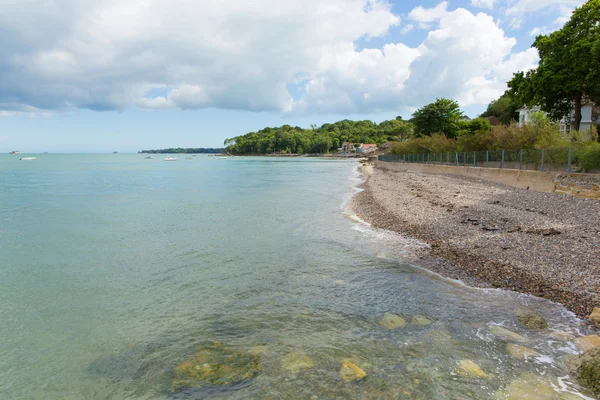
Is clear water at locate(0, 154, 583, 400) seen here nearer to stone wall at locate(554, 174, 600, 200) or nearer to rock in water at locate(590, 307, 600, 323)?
rock in water at locate(590, 307, 600, 323)

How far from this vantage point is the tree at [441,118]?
239ft

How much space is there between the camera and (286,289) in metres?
9.58

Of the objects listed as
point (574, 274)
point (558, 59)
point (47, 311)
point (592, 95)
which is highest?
point (558, 59)

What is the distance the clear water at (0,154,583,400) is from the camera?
5656 millimetres

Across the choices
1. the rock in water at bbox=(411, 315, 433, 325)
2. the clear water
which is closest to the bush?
the clear water

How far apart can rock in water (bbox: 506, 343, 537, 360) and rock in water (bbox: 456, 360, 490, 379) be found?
2.38ft

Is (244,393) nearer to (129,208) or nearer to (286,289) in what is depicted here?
(286,289)

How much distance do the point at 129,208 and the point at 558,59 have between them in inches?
1657

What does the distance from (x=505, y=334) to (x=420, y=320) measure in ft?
4.81

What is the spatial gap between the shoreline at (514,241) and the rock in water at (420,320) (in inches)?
88.4

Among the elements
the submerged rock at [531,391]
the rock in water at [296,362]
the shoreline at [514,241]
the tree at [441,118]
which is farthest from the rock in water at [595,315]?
the tree at [441,118]

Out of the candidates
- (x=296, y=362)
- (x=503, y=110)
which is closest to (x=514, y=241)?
(x=296, y=362)

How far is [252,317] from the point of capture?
26.1 feet

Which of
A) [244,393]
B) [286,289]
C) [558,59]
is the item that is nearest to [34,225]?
[286,289]
